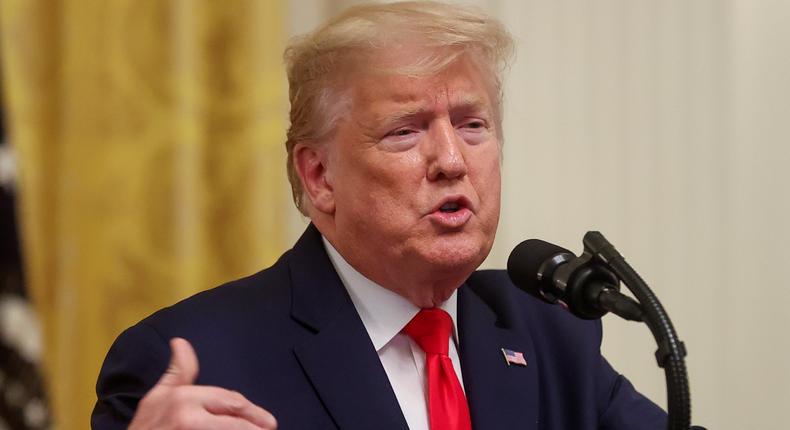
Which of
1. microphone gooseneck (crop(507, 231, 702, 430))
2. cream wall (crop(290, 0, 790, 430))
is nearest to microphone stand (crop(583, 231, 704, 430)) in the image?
microphone gooseneck (crop(507, 231, 702, 430))

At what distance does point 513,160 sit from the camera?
133 inches

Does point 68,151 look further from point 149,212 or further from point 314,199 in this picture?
point 314,199

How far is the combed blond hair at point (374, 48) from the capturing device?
2131 millimetres

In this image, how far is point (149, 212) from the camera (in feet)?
9.32

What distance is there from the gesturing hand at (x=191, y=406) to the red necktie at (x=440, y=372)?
0.58 metres

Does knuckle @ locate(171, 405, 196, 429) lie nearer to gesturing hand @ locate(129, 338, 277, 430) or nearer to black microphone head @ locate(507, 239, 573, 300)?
gesturing hand @ locate(129, 338, 277, 430)

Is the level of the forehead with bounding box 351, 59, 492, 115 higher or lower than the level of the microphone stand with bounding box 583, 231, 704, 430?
higher

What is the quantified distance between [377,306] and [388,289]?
4cm

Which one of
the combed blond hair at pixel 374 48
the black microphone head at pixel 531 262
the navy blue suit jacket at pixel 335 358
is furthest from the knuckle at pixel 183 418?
the combed blond hair at pixel 374 48

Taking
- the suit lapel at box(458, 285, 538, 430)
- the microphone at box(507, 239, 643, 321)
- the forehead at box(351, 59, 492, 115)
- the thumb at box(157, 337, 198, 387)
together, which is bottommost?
A: the suit lapel at box(458, 285, 538, 430)

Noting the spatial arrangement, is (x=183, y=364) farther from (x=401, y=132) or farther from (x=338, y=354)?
(x=401, y=132)

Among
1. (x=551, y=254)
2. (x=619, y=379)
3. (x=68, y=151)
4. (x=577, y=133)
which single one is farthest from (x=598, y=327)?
(x=68, y=151)

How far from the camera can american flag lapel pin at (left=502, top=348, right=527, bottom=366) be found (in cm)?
223

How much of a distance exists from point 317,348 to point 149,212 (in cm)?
94
